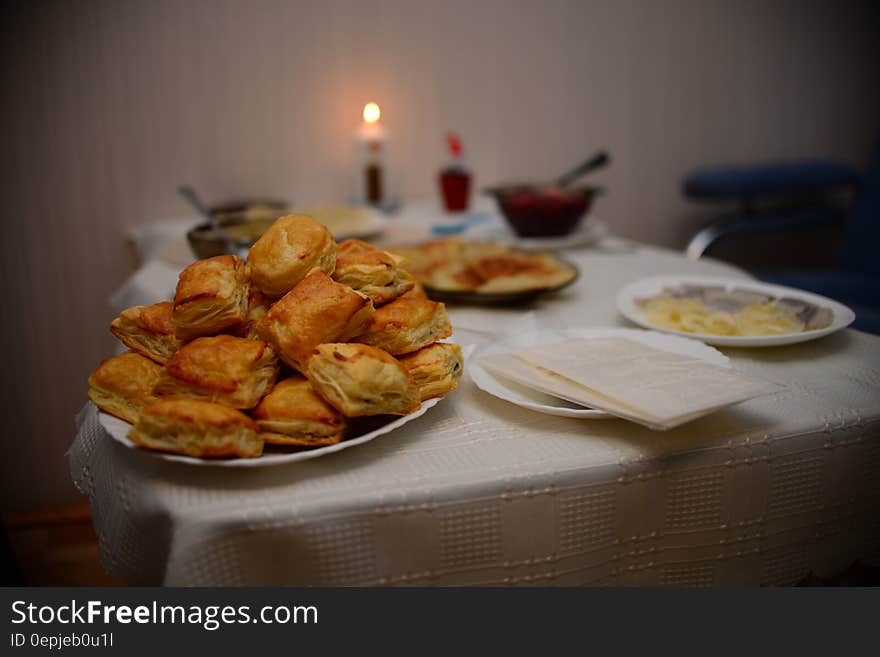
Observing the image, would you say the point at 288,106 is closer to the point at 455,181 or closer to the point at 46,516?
the point at 455,181

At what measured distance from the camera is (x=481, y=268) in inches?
52.7

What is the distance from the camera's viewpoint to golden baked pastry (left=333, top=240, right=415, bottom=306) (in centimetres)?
85

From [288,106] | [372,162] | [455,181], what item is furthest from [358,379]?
[288,106]

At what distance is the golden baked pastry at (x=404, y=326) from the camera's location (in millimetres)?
789

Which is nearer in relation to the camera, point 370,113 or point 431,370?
point 431,370

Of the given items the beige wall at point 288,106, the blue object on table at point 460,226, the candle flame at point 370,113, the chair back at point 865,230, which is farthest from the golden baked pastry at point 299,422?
the chair back at point 865,230

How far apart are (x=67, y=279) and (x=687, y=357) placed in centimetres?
211

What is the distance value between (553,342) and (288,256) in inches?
15.5

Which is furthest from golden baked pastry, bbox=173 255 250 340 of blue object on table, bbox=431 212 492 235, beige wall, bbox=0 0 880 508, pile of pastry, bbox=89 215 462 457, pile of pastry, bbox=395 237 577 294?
beige wall, bbox=0 0 880 508

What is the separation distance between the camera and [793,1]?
2828 mm

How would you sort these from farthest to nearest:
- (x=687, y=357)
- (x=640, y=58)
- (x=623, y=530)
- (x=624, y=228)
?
(x=624, y=228) → (x=640, y=58) → (x=687, y=357) → (x=623, y=530)

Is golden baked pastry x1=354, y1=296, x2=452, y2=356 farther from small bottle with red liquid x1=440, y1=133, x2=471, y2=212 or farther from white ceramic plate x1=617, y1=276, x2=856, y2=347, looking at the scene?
small bottle with red liquid x1=440, y1=133, x2=471, y2=212

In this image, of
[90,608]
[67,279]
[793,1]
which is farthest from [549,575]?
[793,1]

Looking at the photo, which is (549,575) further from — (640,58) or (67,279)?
(640,58)
